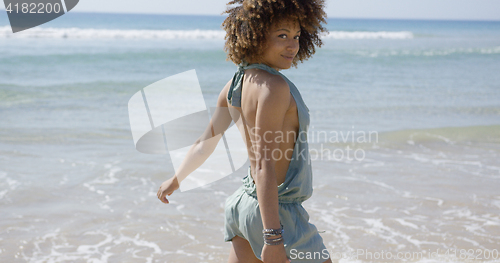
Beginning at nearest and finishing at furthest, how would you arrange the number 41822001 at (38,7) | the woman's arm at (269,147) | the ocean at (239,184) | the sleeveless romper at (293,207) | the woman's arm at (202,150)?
the woman's arm at (269,147) → the sleeveless romper at (293,207) → the woman's arm at (202,150) → the ocean at (239,184) → the number 41822001 at (38,7)

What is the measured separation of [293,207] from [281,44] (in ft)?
1.99

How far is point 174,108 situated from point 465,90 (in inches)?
277

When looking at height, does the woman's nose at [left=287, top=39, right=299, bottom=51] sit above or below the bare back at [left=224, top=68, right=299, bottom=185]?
above

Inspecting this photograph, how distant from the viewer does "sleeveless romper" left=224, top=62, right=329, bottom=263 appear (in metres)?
1.67

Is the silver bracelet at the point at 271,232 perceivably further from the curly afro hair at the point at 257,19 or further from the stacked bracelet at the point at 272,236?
the curly afro hair at the point at 257,19

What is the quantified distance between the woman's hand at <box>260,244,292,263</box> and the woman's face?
66cm

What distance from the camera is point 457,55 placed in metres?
21.5

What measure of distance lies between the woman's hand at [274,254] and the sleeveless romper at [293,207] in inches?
2.7

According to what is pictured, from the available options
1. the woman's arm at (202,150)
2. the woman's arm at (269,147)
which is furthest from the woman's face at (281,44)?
the woman's arm at (202,150)

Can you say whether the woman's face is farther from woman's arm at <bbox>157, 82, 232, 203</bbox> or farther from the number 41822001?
the number 41822001

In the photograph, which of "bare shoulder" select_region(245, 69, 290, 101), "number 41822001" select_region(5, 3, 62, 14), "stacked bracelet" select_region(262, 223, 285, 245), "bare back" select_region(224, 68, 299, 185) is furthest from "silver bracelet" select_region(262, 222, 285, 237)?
"number 41822001" select_region(5, 3, 62, 14)

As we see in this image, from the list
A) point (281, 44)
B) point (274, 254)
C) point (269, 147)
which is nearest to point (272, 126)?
point (269, 147)

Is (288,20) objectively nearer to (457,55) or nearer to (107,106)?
(107,106)

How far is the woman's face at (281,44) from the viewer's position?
1682 millimetres
